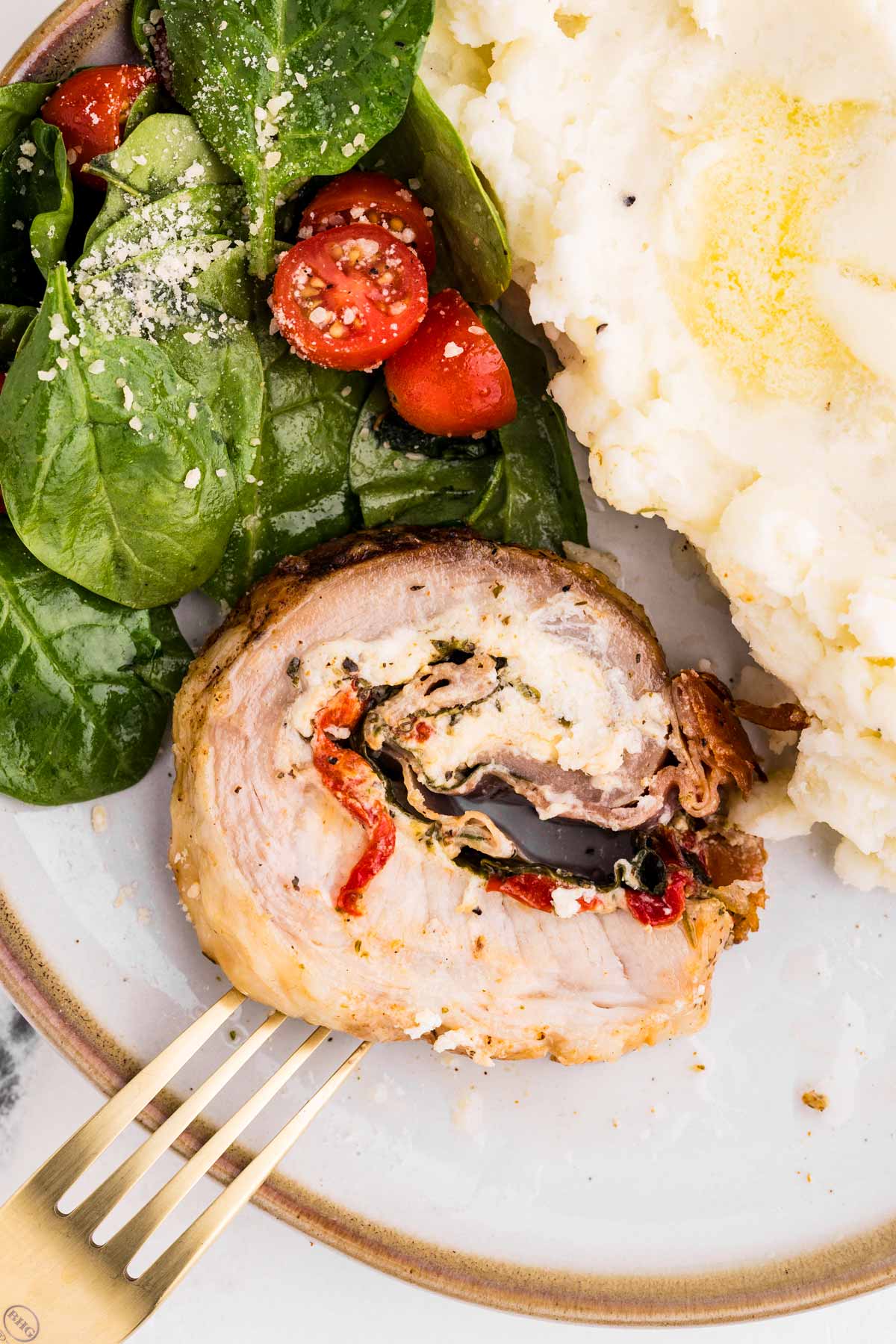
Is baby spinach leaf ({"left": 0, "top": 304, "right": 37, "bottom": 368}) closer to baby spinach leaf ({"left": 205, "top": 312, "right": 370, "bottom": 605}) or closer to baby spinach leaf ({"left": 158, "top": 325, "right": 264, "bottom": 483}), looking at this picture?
baby spinach leaf ({"left": 158, "top": 325, "right": 264, "bottom": 483})

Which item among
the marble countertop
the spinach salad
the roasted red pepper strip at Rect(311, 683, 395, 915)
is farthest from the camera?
the marble countertop

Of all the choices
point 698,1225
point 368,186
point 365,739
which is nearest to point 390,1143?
point 698,1225

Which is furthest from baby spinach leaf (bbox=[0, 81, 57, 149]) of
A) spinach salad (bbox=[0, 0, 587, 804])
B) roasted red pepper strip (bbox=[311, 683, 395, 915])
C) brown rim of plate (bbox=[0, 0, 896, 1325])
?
brown rim of plate (bbox=[0, 0, 896, 1325])

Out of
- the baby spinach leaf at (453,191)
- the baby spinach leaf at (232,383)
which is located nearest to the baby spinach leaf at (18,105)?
the baby spinach leaf at (232,383)

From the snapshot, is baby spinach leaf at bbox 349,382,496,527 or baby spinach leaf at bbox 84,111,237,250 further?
baby spinach leaf at bbox 349,382,496,527

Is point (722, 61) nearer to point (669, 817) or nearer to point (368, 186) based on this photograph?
point (368, 186)

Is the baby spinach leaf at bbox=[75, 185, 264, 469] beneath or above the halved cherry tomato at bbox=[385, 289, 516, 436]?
above

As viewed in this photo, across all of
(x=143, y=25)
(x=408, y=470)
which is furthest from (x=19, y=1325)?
(x=143, y=25)

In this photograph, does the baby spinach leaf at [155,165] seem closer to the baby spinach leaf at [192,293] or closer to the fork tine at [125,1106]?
the baby spinach leaf at [192,293]

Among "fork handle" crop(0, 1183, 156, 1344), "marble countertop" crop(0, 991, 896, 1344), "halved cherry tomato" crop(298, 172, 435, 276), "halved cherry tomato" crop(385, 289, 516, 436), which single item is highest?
"halved cherry tomato" crop(298, 172, 435, 276)
